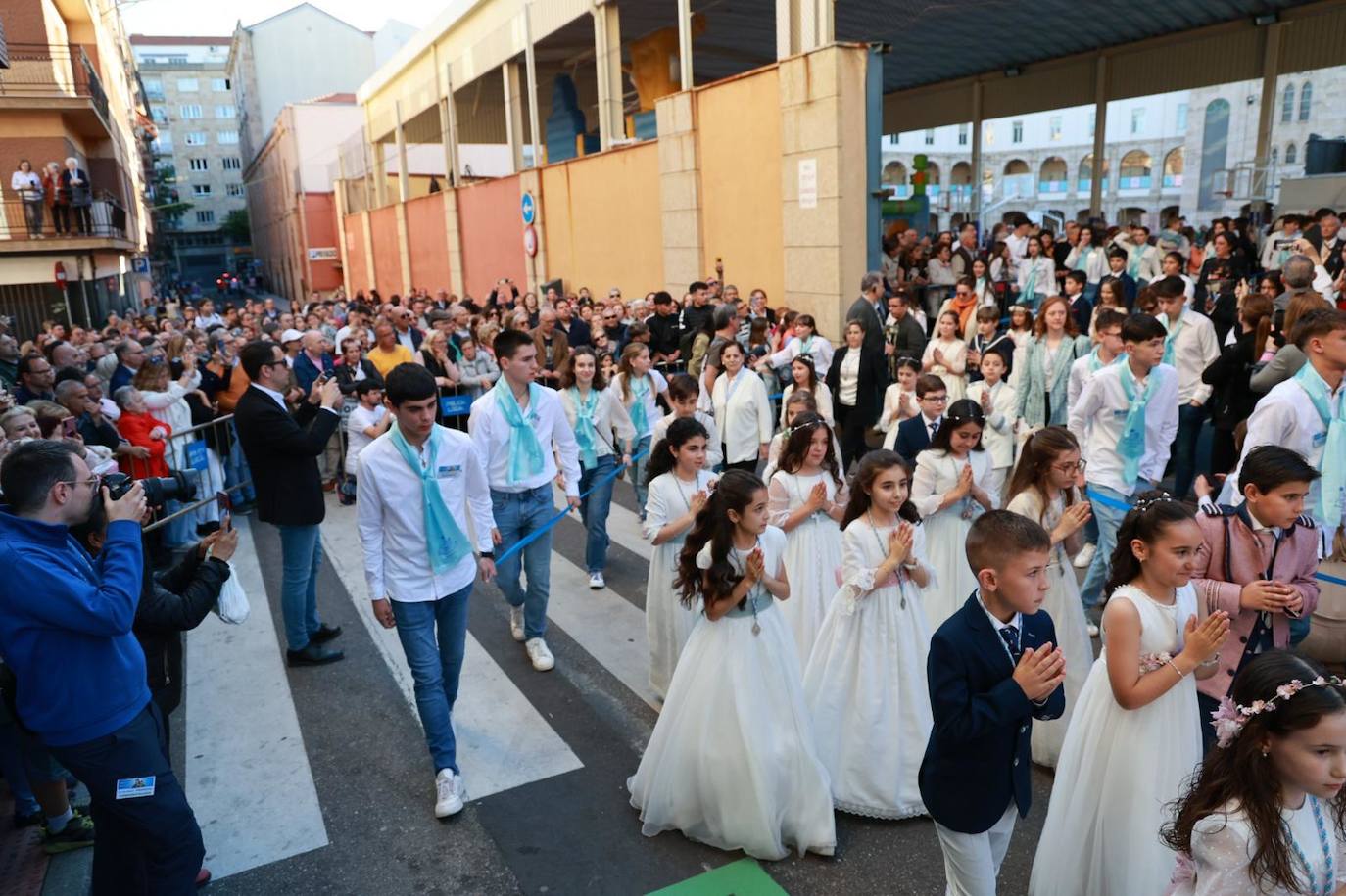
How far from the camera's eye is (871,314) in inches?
385

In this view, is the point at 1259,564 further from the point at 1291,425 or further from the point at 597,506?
the point at 597,506

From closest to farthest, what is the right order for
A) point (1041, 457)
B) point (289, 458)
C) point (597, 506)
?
point (1041, 457) < point (289, 458) < point (597, 506)

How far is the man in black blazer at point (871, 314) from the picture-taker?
9.52 metres

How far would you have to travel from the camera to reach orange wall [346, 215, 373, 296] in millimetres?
40969

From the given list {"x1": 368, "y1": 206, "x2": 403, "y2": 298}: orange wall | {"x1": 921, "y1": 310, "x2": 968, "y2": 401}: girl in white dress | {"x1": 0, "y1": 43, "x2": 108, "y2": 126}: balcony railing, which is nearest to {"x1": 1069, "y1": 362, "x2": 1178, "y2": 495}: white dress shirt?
{"x1": 921, "y1": 310, "x2": 968, "y2": 401}: girl in white dress

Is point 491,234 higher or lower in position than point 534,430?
higher

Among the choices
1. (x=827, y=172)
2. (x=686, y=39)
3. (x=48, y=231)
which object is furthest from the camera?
(x=48, y=231)

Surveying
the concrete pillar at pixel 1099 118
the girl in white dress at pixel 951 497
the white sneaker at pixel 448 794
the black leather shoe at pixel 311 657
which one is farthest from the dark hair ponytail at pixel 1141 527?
the concrete pillar at pixel 1099 118

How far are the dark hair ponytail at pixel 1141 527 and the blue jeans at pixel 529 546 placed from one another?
144 inches

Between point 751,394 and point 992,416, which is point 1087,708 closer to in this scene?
point 992,416

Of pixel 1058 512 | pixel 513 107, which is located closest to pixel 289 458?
pixel 1058 512

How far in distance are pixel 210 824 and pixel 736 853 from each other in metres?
2.64

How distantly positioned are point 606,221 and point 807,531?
13.8 m

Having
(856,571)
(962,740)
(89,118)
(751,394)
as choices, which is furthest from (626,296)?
(89,118)
